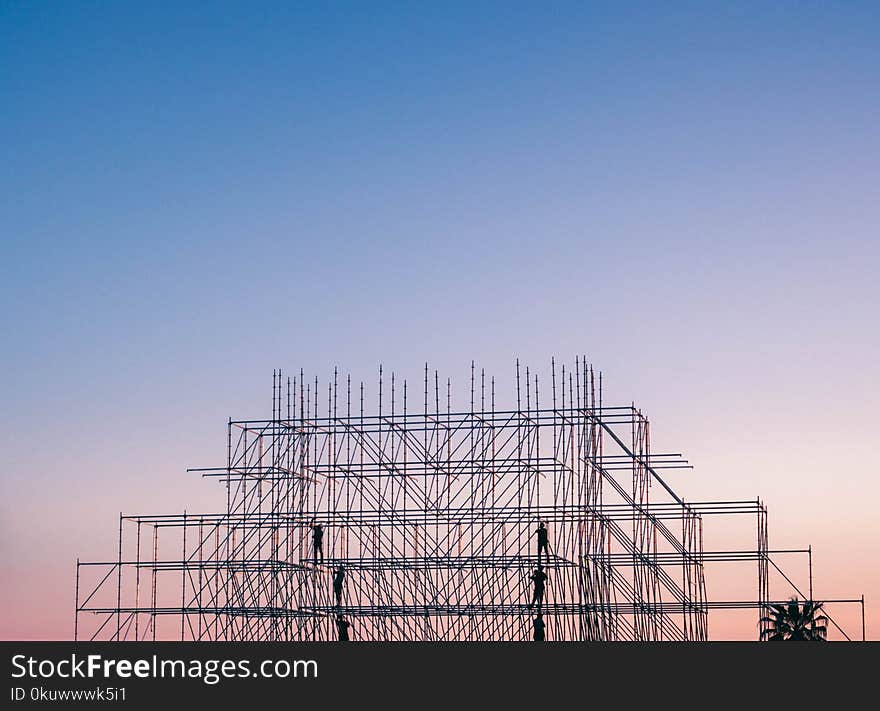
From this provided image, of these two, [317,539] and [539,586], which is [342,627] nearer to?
[317,539]

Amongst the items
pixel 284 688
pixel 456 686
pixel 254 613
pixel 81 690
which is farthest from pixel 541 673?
pixel 254 613

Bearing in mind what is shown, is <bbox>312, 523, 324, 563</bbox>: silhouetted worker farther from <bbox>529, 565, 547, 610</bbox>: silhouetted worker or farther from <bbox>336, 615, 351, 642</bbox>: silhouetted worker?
<bbox>529, 565, 547, 610</bbox>: silhouetted worker

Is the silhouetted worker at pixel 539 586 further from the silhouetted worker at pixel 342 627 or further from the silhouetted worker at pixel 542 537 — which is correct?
the silhouetted worker at pixel 342 627

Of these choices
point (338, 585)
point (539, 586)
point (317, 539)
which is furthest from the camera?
point (317, 539)

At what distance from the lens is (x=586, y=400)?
48344 mm

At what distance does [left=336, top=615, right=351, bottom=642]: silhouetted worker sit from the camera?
48.9m

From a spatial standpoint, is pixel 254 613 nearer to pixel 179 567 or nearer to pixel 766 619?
pixel 179 567

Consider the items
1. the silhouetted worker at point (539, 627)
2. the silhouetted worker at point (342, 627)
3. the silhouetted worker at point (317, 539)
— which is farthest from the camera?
the silhouetted worker at point (317, 539)

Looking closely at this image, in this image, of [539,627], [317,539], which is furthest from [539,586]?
[317,539]

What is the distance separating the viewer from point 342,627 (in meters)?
49.1

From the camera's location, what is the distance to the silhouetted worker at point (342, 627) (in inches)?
1925

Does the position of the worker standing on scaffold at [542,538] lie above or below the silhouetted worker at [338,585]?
above

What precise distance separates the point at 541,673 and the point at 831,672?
15.8 feet

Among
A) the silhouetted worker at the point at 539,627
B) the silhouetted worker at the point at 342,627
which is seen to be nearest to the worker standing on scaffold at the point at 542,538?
the silhouetted worker at the point at 539,627
